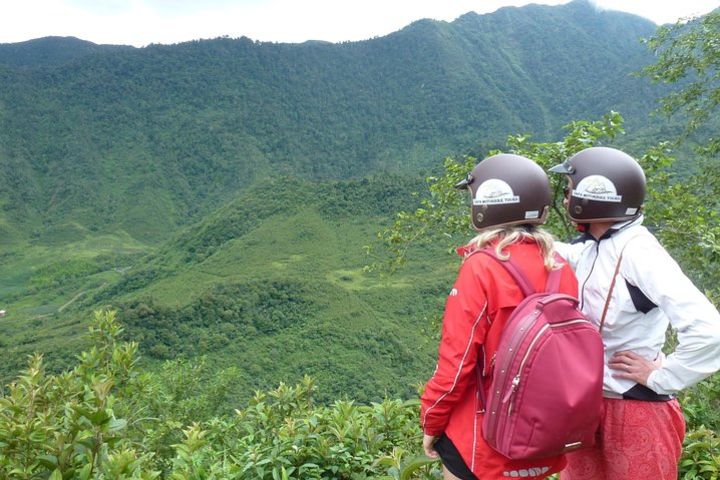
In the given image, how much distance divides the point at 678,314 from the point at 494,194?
0.70 meters

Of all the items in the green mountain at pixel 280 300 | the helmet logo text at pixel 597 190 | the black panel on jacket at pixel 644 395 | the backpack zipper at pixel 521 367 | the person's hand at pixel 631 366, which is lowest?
the green mountain at pixel 280 300

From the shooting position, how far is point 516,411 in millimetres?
1616

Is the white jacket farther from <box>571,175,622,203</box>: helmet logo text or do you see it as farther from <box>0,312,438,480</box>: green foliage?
<box>0,312,438,480</box>: green foliage

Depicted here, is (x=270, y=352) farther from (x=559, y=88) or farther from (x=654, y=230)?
(x=559, y=88)

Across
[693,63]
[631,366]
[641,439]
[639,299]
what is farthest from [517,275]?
[693,63]

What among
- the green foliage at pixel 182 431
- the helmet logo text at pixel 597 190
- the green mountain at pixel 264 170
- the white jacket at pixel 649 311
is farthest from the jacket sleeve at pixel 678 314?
the green mountain at pixel 264 170

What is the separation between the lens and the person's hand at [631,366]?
177cm

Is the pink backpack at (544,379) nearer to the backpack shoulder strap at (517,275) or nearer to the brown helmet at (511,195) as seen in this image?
the backpack shoulder strap at (517,275)

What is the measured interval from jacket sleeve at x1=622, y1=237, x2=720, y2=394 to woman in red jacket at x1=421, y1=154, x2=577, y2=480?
0.22m

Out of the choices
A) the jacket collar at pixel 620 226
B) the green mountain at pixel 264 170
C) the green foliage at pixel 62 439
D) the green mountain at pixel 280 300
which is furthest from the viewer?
the green mountain at pixel 264 170

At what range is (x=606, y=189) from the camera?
196 centimetres

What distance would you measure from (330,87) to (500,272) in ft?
434

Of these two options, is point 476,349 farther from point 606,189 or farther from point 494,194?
point 606,189

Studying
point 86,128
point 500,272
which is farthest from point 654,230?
point 86,128
